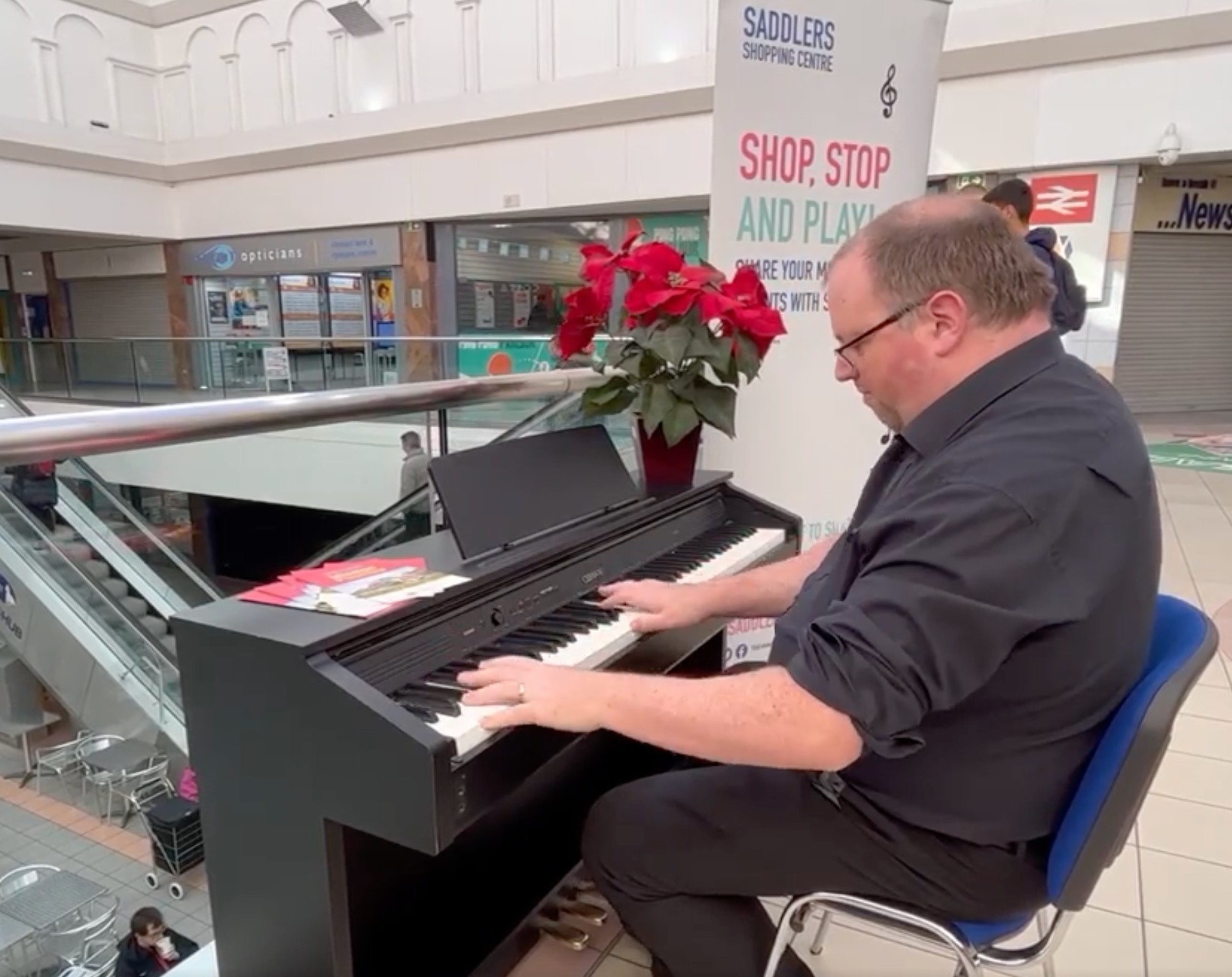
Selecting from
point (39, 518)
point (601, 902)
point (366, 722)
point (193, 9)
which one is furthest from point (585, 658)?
point (193, 9)

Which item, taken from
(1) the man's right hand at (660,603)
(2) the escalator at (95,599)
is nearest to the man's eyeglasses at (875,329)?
(1) the man's right hand at (660,603)

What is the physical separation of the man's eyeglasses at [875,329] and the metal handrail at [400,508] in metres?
1.12

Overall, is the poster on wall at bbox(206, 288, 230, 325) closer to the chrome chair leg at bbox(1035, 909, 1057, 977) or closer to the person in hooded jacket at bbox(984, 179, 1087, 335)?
the person in hooded jacket at bbox(984, 179, 1087, 335)

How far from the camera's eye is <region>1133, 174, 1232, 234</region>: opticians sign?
8.02m

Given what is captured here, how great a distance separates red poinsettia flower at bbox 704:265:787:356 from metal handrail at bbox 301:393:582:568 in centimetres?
49

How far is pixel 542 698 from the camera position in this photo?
1058mm

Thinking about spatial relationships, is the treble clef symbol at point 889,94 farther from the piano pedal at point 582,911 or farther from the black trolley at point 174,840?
the black trolley at point 174,840

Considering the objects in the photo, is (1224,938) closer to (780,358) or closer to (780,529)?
(780,529)

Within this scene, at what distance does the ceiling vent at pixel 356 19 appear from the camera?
9320mm

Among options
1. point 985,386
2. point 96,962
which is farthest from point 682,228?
point 985,386

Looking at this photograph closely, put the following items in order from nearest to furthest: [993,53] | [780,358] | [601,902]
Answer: [601,902] → [780,358] → [993,53]

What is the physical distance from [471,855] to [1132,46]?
7.06 meters

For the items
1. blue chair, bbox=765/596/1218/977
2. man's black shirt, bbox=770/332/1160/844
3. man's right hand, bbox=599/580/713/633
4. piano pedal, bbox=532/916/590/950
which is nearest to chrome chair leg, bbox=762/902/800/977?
blue chair, bbox=765/596/1218/977

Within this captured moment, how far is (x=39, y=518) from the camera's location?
4.87 meters
